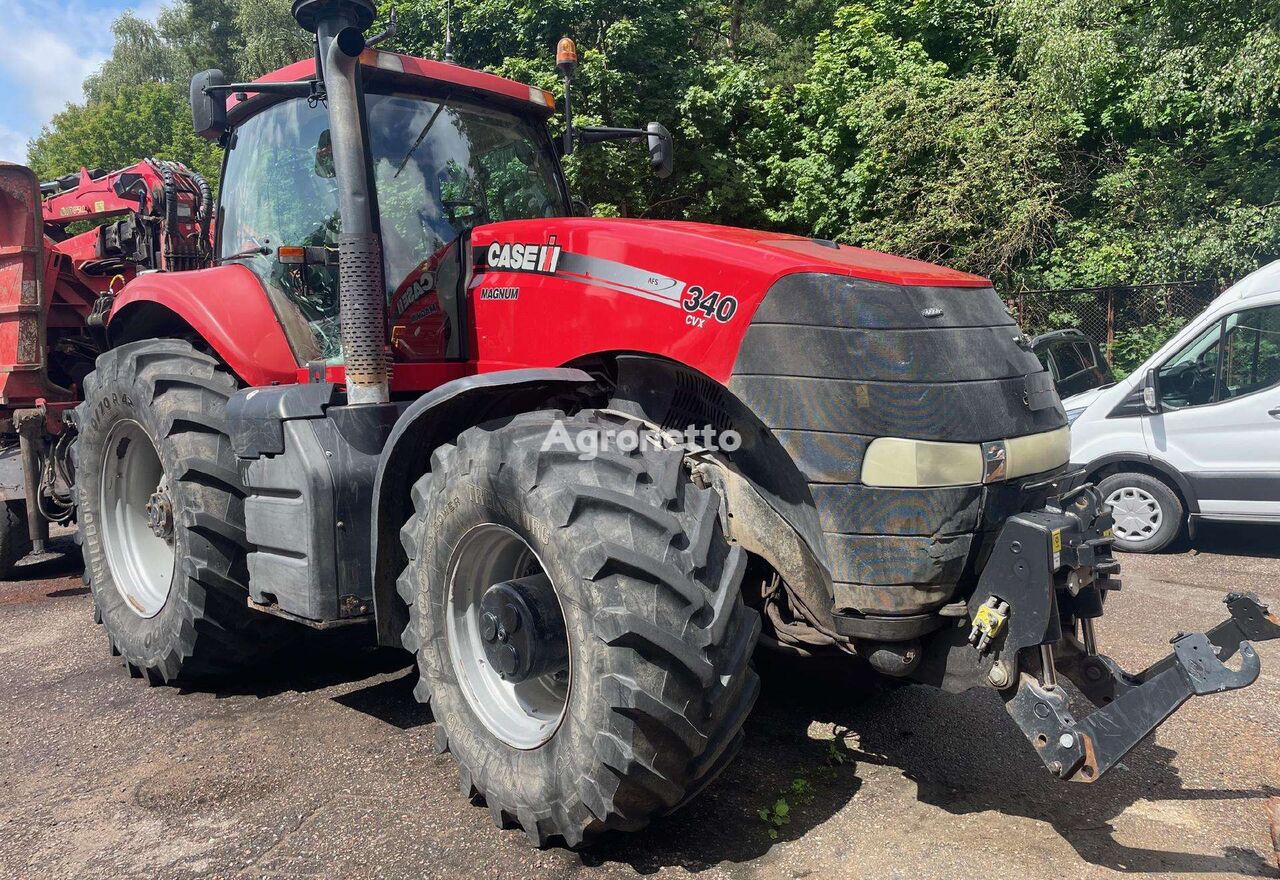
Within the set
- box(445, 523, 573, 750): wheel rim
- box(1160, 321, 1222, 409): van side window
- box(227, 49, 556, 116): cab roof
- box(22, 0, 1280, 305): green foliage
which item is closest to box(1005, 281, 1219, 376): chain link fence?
box(22, 0, 1280, 305): green foliage

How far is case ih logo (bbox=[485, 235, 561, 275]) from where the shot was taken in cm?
335

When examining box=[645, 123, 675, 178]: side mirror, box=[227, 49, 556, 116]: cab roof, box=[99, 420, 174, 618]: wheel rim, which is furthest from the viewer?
box=[99, 420, 174, 618]: wheel rim

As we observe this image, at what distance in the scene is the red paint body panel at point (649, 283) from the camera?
281 centimetres

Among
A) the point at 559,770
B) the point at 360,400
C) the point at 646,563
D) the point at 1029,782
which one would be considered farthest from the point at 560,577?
the point at 1029,782

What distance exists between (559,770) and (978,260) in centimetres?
1294

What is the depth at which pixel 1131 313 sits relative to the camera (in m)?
12.5

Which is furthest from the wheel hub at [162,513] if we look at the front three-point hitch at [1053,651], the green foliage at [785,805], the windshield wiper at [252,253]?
the front three-point hitch at [1053,651]

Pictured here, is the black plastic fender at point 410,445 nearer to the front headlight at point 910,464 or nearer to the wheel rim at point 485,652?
the wheel rim at point 485,652

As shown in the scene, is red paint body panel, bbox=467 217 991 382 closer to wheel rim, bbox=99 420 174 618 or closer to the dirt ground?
the dirt ground

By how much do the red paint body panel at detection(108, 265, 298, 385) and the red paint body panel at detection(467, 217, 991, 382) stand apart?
1090mm

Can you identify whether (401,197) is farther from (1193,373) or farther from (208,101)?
(1193,373)

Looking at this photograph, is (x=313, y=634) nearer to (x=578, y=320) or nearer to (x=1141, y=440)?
(x=578, y=320)

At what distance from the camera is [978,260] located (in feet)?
45.6
